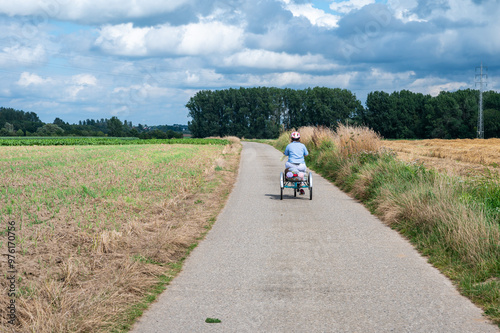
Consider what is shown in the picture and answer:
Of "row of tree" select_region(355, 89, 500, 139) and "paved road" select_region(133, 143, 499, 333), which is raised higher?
"row of tree" select_region(355, 89, 500, 139)

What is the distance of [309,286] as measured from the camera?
5395mm

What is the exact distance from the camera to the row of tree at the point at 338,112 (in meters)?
92.1

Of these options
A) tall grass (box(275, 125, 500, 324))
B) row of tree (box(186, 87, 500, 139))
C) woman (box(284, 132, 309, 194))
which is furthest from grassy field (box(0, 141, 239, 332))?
row of tree (box(186, 87, 500, 139))

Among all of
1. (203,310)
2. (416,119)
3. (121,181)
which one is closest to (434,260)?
(203,310)

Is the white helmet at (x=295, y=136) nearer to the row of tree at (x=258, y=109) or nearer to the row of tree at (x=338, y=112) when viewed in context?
the row of tree at (x=338, y=112)

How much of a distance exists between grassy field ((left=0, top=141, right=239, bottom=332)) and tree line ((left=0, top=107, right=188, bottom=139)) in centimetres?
9571

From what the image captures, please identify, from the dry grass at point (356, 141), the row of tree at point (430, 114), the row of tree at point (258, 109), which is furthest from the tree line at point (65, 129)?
the dry grass at point (356, 141)

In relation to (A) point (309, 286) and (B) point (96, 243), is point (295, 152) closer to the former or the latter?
(B) point (96, 243)

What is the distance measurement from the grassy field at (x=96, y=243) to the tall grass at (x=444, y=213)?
12.7ft

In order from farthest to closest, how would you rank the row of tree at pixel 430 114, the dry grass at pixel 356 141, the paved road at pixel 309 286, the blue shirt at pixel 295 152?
the row of tree at pixel 430 114, the dry grass at pixel 356 141, the blue shirt at pixel 295 152, the paved road at pixel 309 286

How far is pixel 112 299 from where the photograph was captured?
473 cm

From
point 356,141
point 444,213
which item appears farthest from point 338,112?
point 444,213

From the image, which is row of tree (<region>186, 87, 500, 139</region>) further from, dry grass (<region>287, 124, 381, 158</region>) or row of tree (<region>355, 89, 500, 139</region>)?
dry grass (<region>287, 124, 381, 158</region>)

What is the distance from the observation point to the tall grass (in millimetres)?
5660
